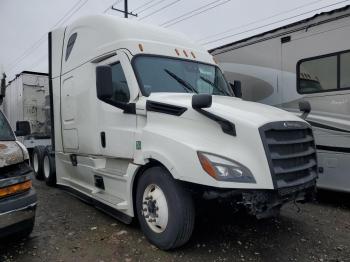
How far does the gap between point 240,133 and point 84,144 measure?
132 inches

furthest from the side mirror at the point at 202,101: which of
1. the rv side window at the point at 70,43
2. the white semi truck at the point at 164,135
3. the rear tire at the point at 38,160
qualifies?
the rear tire at the point at 38,160

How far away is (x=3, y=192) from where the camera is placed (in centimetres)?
418

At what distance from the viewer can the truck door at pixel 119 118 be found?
5.35m

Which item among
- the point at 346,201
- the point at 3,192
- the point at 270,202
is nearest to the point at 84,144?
the point at 3,192

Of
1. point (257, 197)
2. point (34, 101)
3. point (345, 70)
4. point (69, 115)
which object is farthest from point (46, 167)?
point (345, 70)

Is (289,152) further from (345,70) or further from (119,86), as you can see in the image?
(345,70)

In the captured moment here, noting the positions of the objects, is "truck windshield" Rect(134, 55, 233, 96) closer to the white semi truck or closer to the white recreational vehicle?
the white semi truck

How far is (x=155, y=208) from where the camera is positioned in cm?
480

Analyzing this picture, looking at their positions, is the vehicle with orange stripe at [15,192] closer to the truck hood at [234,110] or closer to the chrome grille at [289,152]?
the truck hood at [234,110]

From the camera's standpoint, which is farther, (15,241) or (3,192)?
(15,241)

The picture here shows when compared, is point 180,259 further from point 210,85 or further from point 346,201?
point 346,201

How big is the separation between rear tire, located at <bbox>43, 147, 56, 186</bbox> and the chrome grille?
5.88 meters

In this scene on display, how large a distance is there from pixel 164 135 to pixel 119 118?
45.0 inches

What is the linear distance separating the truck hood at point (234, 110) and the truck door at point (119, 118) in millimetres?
471
